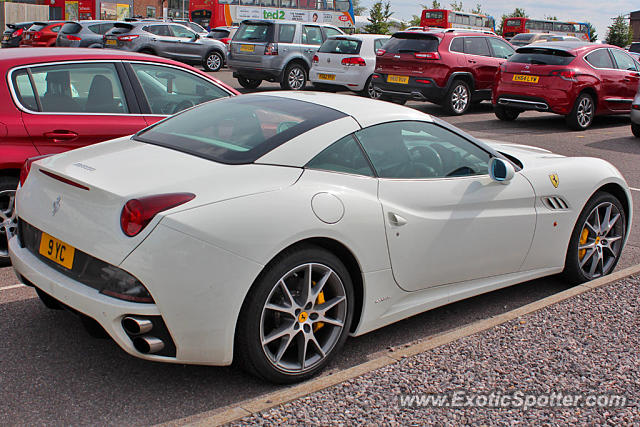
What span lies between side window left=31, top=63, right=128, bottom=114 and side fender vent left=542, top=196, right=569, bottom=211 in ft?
10.6

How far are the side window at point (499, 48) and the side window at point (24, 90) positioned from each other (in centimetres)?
1268

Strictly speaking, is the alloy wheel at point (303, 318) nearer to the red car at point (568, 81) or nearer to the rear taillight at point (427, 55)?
the red car at point (568, 81)

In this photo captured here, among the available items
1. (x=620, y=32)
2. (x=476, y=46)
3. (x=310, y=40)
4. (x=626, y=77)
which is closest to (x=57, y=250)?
(x=626, y=77)

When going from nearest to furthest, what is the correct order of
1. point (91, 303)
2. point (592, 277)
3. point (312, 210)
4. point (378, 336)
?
point (91, 303)
point (312, 210)
point (378, 336)
point (592, 277)

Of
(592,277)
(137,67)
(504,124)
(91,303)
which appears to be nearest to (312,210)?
(91,303)

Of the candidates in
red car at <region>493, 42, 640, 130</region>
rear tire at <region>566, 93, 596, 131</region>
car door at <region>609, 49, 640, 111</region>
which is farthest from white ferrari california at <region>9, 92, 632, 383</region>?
car door at <region>609, 49, 640, 111</region>

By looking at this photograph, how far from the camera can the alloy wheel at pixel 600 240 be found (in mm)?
4984

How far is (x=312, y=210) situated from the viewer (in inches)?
132

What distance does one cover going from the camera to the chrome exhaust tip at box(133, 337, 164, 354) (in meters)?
3.05

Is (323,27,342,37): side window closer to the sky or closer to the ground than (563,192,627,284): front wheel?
closer to the sky

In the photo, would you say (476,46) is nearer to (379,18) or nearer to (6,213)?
(6,213)

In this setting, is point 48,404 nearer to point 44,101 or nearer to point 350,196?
point 350,196

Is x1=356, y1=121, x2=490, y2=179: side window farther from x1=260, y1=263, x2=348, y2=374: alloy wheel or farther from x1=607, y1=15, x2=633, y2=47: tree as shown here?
x1=607, y1=15, x2=633, y2=47: tree

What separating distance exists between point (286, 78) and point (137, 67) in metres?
13.6
